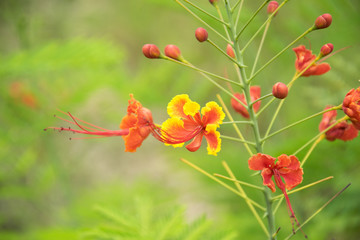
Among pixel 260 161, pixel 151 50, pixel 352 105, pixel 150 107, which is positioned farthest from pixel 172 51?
pixel 150 107

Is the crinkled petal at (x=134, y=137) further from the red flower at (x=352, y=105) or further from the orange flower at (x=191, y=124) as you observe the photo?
the red flower at (x=352, y=105)

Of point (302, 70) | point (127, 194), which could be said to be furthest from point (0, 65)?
point (302, 70)

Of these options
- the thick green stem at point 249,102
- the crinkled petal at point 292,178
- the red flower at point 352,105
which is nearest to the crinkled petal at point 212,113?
the thick green stem at point 249,102

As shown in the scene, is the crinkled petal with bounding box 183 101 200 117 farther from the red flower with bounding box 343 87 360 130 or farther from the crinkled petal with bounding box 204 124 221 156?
the red flower with bounding box 343 87 360 130

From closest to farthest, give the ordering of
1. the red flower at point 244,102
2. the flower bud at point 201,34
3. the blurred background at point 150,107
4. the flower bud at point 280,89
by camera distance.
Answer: the flower bud at point 280,89, the flower bud at point 201,34, the red flower at point 244,102, the blurred background at point 150,107

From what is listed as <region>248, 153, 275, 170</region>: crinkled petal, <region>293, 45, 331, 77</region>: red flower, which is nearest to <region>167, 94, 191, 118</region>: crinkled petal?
<region>248, 153, 275, 170</region>: crinkled petal

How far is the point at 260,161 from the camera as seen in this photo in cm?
103

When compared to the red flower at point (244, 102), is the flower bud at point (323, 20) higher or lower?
higher

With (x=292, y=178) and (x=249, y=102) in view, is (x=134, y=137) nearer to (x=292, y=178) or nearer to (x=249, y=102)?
(x=249, y=102)

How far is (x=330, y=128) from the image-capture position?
47.1 inches

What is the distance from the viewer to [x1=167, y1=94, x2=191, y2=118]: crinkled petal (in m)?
1.07

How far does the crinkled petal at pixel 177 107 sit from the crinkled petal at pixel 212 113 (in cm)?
6

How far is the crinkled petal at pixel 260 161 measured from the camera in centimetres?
101

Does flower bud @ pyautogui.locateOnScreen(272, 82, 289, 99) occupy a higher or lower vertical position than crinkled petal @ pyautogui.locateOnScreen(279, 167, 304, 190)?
higher
